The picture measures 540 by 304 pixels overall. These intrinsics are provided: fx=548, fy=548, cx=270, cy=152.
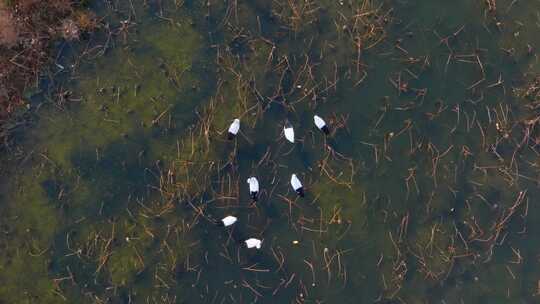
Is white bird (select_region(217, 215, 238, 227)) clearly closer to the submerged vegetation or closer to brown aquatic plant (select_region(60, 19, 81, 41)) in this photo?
the submerged vegetation

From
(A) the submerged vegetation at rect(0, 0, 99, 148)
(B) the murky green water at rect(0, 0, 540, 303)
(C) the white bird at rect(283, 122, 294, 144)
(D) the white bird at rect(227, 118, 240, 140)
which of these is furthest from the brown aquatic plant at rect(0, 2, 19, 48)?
(C) the white bird at rect(283, 122, 294, 144)

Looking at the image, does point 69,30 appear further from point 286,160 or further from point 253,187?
point 286,160

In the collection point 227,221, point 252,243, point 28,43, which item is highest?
point 28,43

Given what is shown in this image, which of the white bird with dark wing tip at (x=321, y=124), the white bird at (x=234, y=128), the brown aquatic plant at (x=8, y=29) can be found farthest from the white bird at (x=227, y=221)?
the brown aquatic plant at (x=8, y=29)

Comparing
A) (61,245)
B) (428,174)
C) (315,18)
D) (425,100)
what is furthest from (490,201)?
(61,245)

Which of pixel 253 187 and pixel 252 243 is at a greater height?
pixel 253 187

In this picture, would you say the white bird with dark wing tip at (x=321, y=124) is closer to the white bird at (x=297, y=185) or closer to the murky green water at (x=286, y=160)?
the murky green water at (x=286, y=160)

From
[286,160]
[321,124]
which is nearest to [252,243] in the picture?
[286,160]
